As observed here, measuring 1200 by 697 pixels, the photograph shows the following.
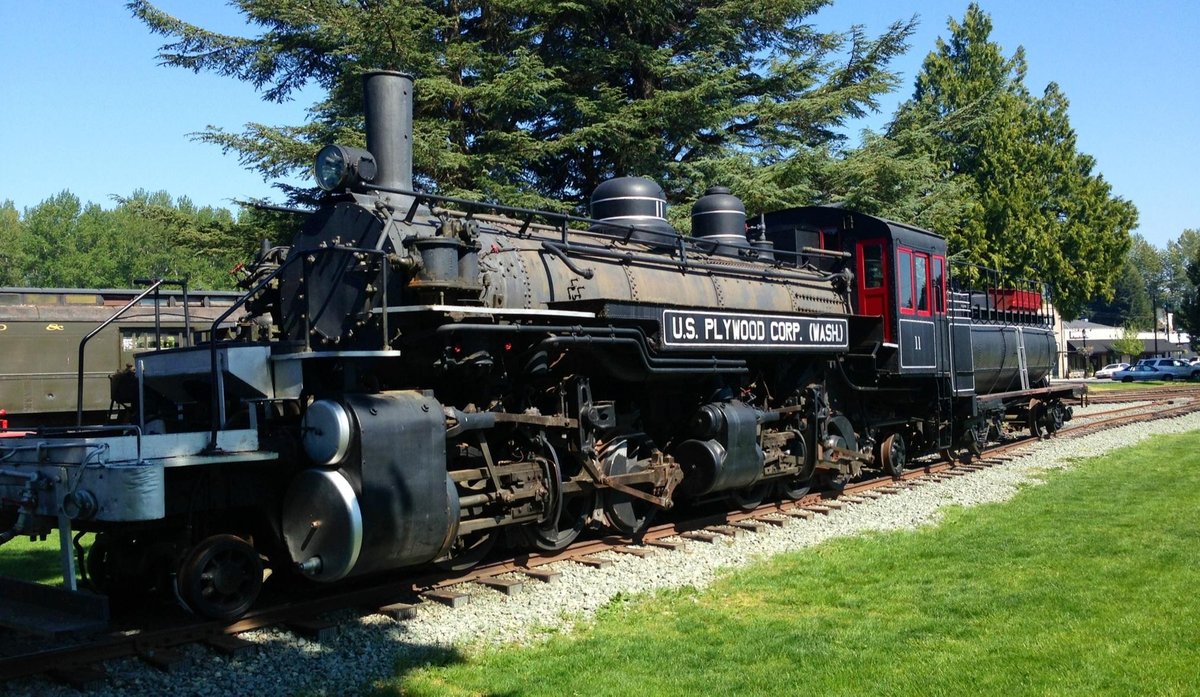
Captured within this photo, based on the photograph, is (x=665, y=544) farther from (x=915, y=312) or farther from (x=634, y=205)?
(x=915, y=312)

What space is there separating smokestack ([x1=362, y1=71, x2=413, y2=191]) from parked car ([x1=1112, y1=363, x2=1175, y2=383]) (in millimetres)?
57159

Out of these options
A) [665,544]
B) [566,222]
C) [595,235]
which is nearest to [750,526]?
[665,544]

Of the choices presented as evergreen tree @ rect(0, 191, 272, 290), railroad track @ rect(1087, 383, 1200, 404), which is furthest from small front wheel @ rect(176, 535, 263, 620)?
evergreen tree @ rect(0, 191, 272, 290)

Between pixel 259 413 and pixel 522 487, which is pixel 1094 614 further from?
pixel 259 413

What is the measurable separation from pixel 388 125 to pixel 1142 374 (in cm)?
5784

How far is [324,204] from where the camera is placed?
28.1 ft

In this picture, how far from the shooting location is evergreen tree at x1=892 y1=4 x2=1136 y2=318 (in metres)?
36.0

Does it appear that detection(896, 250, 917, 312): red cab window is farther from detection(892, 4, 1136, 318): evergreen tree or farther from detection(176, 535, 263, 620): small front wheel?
detection(892, 4, 1136, 318): evergreen tree

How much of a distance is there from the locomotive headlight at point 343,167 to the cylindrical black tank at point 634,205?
3.96 metres

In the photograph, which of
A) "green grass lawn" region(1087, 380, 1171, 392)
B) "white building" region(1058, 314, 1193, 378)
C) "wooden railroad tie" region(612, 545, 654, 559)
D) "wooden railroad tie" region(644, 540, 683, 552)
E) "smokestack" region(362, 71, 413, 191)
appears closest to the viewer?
"smokestack" region(362, 71, 413, 191)

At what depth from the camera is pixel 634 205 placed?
1190cm

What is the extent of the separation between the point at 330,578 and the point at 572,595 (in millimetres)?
2066

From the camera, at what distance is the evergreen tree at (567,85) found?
19.0 m

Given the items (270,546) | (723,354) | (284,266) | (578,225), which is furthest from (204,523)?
(578,225)
